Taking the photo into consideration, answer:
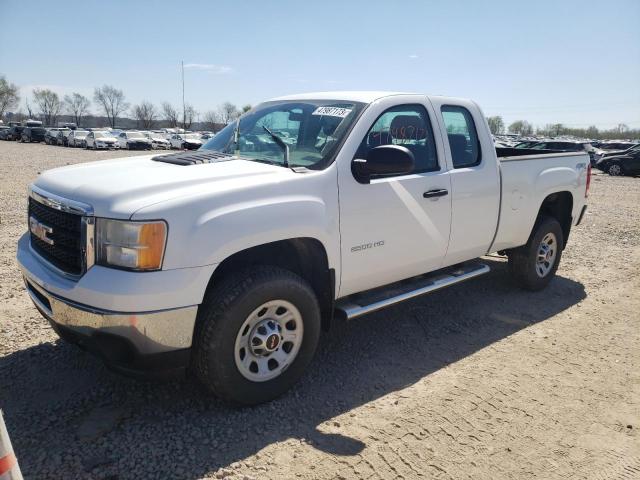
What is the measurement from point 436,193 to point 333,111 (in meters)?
1.06

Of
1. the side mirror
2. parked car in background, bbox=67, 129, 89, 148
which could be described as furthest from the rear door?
parked car in background, bbox=67, 129, 89, 148

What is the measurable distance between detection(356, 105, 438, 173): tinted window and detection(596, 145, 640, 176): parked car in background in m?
23.7

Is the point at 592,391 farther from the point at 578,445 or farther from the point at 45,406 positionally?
the point at 45,406

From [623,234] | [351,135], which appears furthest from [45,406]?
[623,234]

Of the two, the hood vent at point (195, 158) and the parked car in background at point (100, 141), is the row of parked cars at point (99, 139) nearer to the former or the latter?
the parked car in background at point (100, 141)

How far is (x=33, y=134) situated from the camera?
47625mm

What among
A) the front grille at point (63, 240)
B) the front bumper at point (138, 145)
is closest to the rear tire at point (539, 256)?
the front grille at point (63, 240)

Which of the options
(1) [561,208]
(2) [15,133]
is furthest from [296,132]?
(2) [15,133]

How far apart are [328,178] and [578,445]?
2265 millimetres

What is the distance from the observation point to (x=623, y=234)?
8.93m

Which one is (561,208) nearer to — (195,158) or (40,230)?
(195,158)

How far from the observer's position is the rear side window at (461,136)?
13.9 feet

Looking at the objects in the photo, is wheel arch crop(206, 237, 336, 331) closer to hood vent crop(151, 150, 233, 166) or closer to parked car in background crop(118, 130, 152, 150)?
hood vent crop(151, 150, 233, 166)

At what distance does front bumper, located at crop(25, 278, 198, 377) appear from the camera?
8.28ft
